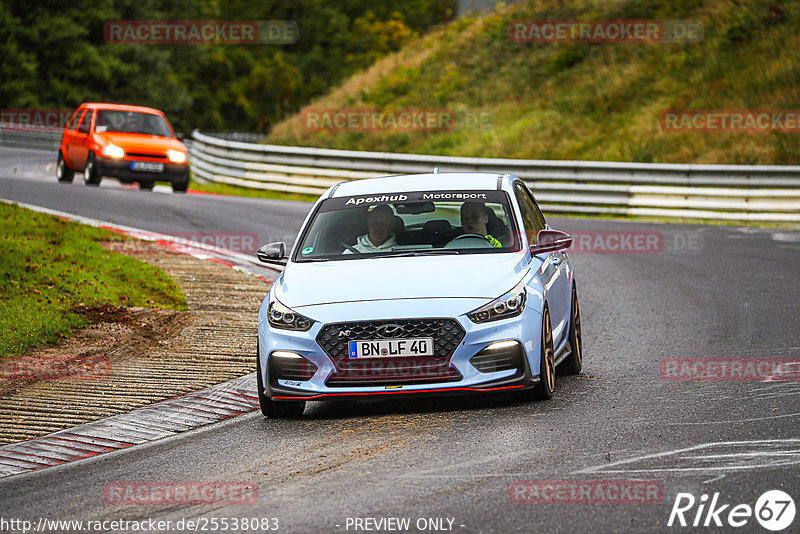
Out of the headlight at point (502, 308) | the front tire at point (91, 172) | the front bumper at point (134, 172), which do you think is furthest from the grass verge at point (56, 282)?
the front tire at point (91, 172)

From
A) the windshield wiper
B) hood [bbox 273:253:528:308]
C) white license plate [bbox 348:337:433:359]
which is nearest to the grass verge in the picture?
hood [bbox 273:253:528:308]

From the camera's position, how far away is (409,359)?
25.5ft

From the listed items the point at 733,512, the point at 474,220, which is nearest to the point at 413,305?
the point at 474,220

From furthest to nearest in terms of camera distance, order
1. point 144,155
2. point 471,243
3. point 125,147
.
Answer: point 144,155 < point 125,147 < point 471,243

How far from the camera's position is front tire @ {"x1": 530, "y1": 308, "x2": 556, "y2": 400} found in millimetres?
8148

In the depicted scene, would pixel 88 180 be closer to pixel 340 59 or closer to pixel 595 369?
pixel 595 369

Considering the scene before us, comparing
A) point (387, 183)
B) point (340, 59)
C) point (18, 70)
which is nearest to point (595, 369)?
point (387, 183)

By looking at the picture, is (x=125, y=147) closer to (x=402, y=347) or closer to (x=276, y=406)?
(x=276, y=406)

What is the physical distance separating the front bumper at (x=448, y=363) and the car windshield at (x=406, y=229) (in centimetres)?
106

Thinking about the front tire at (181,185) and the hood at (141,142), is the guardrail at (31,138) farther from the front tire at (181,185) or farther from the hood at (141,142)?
the hood at (141,142)

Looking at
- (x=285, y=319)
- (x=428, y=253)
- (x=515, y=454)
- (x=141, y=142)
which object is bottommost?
(x=515, y=454)

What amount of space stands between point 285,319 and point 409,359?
3.03 ft

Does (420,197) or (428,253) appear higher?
(420,197)

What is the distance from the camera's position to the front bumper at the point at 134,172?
25.4 m
